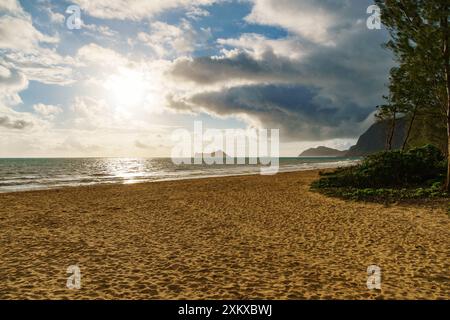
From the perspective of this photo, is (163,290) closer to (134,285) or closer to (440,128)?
(134,285)

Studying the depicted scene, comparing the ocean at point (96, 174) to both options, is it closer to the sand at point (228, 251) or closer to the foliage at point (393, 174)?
the sand at point (228, 251)

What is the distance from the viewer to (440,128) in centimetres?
4459

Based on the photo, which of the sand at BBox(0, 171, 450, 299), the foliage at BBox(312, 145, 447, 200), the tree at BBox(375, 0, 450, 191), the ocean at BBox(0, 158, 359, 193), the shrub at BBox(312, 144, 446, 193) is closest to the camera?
the sand at BBox(0, 171, 450, 299)

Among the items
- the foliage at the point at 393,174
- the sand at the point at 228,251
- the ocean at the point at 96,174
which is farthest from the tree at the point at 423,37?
the ocean at the point at 96,174

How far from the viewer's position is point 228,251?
10.8 metres

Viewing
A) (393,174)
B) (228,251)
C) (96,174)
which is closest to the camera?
(228,251)

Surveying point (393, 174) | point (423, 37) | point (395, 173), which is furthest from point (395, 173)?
point (423, 37)

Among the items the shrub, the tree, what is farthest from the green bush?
the tree

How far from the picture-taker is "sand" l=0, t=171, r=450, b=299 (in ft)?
25.0

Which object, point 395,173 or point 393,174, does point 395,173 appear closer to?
point 395,173

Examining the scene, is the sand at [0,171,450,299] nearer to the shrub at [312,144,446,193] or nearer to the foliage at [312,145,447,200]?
the foliage at [312,145,447,200]
